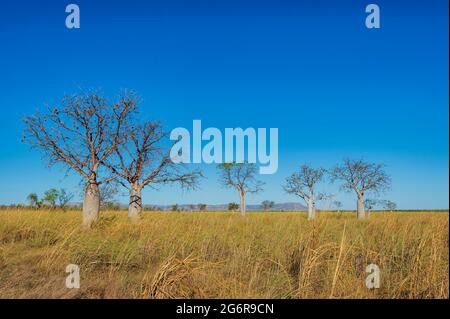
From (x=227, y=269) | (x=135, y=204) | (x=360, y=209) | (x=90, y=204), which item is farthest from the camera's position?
(x=360, y=209)

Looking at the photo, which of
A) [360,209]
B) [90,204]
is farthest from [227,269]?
[360,209]

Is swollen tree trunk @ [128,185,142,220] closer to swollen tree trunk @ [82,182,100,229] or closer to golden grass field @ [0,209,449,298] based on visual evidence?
swollen tree trunk @ [82,182,100,229]

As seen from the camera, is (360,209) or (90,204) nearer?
(90,204)

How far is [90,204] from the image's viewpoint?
27.5ft

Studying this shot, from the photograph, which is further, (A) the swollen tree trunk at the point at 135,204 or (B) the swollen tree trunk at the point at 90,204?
(A) the swollen tree trunk at the point at 135,204

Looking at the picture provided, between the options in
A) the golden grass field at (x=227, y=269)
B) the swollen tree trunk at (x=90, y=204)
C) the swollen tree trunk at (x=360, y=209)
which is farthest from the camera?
the swollen tree trunk at (x=360, y=209)

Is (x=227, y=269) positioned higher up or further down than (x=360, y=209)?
higher up

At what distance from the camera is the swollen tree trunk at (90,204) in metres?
8.26

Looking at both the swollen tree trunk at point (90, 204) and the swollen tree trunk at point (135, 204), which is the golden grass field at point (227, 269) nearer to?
the swollen tree trunk at point (90, 204)

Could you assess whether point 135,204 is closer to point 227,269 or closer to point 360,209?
point 227,269

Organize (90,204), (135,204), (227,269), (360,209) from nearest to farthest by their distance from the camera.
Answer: (227,269), (90,204), (135,204), (360,209)

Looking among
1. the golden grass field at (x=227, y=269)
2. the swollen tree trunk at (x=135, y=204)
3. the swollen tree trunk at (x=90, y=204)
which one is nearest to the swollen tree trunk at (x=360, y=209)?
the swollen tree trunk at (x=135, y=204)
